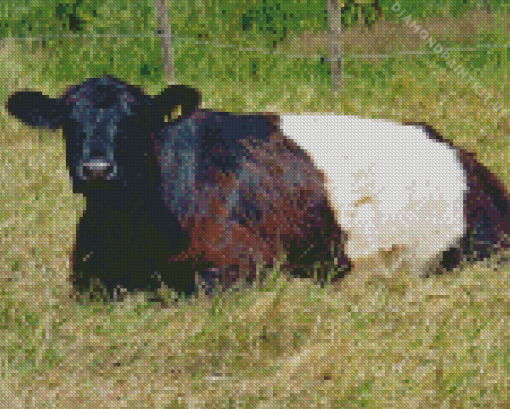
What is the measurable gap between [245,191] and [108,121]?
919 mm

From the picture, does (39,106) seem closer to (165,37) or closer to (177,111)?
(177,111)

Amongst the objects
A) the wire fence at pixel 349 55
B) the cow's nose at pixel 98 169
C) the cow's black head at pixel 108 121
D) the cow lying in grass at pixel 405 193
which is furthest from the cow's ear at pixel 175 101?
the wire fence at pixel 349 55

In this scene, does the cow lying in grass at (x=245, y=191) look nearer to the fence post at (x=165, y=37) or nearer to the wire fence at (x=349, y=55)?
the wire fence at (x=349, y=55)

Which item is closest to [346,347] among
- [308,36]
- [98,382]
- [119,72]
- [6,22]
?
[98,382]

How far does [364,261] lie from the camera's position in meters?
4.61

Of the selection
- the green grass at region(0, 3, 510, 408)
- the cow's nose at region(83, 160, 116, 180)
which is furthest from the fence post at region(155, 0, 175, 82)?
the cow's nose at region(83, 160, 116, 180)

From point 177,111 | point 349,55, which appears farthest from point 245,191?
point 349,55

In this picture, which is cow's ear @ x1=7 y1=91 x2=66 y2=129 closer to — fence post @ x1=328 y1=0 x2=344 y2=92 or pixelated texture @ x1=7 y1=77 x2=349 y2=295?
pixelated texture @ x1=7 y1=77 x2=349 y2=295

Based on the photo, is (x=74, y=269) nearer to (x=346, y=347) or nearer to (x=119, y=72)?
(x=346, y=347)

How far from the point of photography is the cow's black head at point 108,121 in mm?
3971

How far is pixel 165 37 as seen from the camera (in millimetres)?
8617

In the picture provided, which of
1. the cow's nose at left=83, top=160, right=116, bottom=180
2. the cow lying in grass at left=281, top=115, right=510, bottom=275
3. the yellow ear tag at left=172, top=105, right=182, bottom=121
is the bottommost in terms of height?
the cow lying in grass at left=281, top=115, right=510, bottom=275

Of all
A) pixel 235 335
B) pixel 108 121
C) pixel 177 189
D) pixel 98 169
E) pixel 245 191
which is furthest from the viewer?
pixel 245 191

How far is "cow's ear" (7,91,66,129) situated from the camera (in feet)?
13.7
